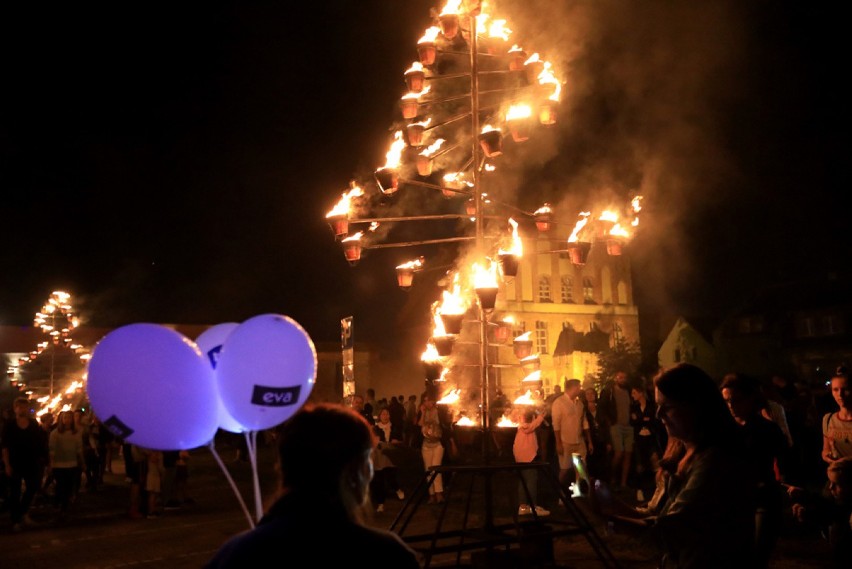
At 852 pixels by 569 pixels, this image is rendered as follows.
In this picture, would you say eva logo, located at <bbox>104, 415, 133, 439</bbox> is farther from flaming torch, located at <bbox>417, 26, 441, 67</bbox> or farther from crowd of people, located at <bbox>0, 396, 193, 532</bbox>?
crowd of people, located at <bbox>0, 396, 193, 532</bbox>

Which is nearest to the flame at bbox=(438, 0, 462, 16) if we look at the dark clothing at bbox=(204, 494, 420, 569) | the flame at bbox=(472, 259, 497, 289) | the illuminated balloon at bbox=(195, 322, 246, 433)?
the flame at bbox=(472, 259, 497, 289)

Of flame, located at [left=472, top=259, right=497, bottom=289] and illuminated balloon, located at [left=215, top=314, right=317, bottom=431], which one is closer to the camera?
illuminated balloon, located at [left=215, top=314, right=317, bottom=431]

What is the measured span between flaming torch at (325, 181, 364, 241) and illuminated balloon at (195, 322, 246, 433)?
4.25 meters

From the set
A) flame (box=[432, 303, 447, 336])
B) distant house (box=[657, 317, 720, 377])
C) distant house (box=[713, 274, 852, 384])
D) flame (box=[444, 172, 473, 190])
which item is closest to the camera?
flame (box=[432, 303, 447, 336])

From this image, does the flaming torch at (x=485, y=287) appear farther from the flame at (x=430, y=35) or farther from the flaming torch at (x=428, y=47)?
the flame at (x=430, y=35)

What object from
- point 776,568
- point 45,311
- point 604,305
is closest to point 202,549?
point 776,568

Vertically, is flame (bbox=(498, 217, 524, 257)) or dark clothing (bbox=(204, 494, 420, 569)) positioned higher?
flame (bbox=(498, 217, 524, 257))

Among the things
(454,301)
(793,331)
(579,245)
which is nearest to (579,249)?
(579,245)

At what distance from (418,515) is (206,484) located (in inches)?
322

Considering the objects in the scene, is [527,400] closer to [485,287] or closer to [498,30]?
[485,287]

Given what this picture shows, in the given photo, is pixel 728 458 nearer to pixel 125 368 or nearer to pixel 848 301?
pixel 125 368

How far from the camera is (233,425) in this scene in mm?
4043

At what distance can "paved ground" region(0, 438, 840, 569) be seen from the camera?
7586 mm

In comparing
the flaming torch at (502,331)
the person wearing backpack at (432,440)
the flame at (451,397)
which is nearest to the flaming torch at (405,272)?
the flaming torch at (502,331)
